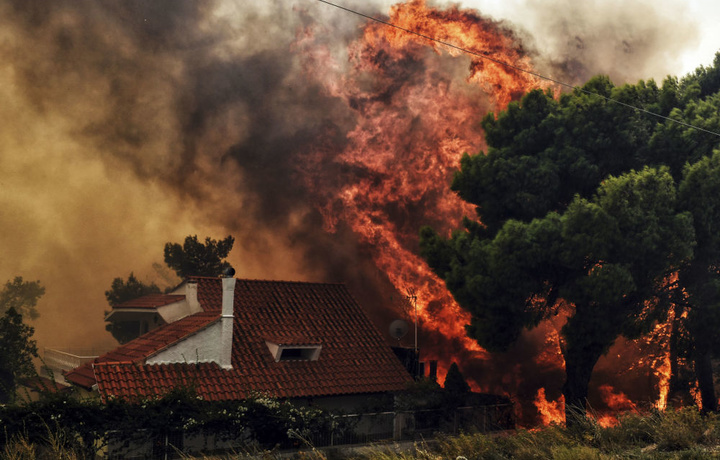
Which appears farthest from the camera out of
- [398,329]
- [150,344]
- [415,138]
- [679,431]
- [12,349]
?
[415,138]

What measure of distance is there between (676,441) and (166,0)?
2684 inches

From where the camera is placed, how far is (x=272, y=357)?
29.4 metres

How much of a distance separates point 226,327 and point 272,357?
295cm

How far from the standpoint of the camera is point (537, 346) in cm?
4222

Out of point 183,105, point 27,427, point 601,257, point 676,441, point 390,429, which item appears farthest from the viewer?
point 183,105

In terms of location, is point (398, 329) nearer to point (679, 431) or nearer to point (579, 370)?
point (579, 370)

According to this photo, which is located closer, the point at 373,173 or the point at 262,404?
the point at 262,404

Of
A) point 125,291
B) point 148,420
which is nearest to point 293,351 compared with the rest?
A: point 148,420

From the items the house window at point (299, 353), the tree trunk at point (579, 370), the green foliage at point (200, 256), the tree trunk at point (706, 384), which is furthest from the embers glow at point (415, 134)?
the house window at point (299, 353)

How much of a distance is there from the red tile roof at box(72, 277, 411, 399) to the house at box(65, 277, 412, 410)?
0.04m

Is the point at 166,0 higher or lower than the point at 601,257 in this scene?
higher

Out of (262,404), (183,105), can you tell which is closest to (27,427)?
(262,404)

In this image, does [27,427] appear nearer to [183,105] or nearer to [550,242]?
[550,242]

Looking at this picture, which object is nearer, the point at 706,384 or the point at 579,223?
the point at 579,223
